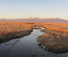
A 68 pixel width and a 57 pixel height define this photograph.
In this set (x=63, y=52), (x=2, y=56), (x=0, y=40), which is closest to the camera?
(x=2, y=56)

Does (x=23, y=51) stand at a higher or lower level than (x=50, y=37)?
lower

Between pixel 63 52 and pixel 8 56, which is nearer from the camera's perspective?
pixel 8 56

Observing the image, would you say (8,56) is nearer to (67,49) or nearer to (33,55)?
(33,55)

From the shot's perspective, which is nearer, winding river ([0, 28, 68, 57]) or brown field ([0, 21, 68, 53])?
winding river ([0, 28, 68, 57])

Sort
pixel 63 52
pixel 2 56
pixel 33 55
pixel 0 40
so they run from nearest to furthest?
pixel 2 56 < pixel 33 55 < pixel 63 52 < pixel 0 40

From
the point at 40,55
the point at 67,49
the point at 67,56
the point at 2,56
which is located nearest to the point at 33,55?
the point at 40,55

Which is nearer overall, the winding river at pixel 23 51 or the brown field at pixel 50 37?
the winding river at pixel 23 51

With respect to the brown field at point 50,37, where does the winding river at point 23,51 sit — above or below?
below

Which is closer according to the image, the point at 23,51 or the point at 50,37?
the point at 23,51

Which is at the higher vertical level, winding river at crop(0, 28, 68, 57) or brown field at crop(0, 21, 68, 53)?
brown field at crop(0, 21, 68, 53)

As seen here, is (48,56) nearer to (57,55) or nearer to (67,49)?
(57,55)
